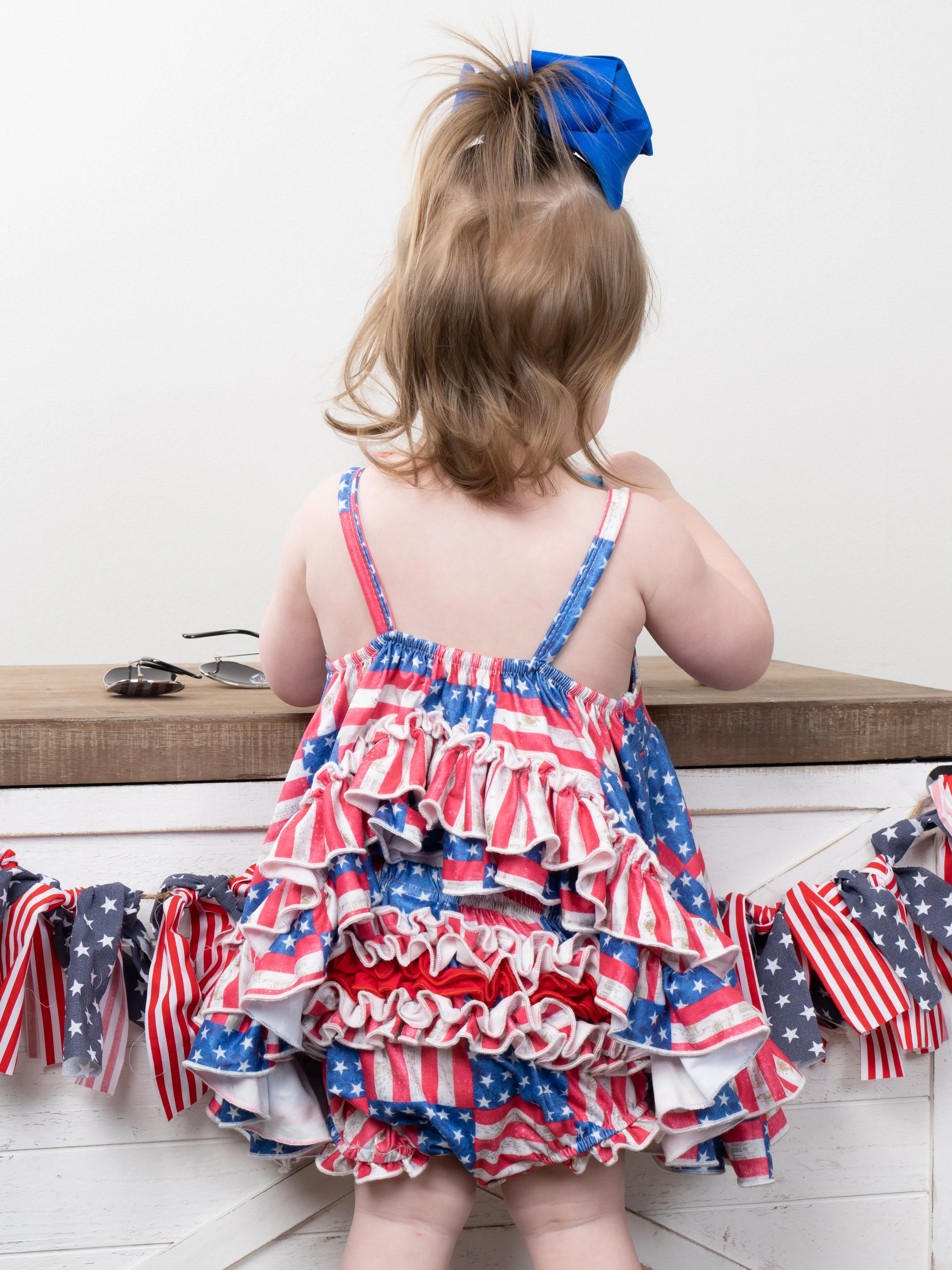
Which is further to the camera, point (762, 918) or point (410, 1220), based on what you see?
point (762, 918)

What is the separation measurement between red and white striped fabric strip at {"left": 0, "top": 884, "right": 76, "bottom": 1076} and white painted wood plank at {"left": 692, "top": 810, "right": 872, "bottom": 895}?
50cm

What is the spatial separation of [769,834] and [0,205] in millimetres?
1278

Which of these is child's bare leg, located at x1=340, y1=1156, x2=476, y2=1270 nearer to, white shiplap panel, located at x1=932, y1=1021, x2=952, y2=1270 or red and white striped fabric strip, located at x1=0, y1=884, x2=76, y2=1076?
red and white striped fabric strip, located at x1=0, y1=884, x2=76, y2=1076

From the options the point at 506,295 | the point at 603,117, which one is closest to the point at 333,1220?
the point at 506,295

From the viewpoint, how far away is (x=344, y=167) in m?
1.41

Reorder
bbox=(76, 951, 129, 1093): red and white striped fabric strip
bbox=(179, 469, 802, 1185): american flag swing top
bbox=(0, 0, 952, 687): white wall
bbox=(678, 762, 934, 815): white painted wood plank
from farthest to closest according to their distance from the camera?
bbox=(0, 0, 952, 687): white wall < bbox=(678, 762, 934, 815): white painted wood plank < bbox=(76, 951, 129, 1093): red and white striped fabric strip < bbox=(179, 469, 802, 1185): american flag swing top

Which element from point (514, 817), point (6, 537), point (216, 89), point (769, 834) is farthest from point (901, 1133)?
point (216, 89)

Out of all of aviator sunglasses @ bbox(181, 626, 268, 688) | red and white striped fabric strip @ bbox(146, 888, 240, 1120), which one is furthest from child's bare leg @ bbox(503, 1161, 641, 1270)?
aviator sunglasses @ bbox(181, 626, 268, 688)

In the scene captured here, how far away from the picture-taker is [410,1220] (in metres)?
0.66

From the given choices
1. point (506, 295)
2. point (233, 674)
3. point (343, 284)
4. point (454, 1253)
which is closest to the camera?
point (506, 295)

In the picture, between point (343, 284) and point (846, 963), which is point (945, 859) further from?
point (343, 284)

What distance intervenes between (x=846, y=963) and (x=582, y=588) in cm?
39

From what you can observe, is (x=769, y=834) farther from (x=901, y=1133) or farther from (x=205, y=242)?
Answer: (x=205, y=242)

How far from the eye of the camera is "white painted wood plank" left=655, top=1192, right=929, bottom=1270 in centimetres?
85
